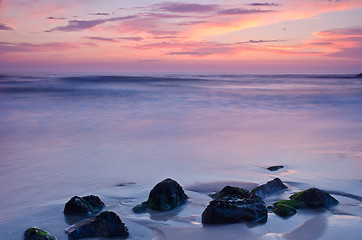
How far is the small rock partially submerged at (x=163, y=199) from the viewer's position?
4562 millimetres

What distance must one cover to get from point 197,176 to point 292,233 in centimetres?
267

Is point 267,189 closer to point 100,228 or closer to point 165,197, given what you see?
point 165,197

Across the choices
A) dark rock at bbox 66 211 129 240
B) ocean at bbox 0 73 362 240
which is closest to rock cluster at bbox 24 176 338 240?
dark rock at bbox 66 211 129 240

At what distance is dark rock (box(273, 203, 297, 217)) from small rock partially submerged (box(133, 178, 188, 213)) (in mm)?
1270

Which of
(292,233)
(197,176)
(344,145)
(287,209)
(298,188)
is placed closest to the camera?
(292,233)

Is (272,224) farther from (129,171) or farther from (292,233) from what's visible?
(129,171)

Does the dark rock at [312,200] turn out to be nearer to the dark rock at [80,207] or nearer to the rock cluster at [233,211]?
the rock cluster at [233,211]

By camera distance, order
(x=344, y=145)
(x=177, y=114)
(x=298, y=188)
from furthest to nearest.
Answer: (x=177, y=114) → (x=344, y=145) → (x=298, y=188)

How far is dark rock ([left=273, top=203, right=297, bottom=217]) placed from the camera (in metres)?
4.30

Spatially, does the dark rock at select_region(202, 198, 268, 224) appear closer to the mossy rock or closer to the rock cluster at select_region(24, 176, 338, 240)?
the rock cluster at select_region(24, 176, 338, 240)

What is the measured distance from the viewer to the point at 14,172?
264 inches

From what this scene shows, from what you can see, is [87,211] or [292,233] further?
[87,211]

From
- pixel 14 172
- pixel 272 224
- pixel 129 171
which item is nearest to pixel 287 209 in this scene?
pixel 272 224

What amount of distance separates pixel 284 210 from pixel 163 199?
155 cm
